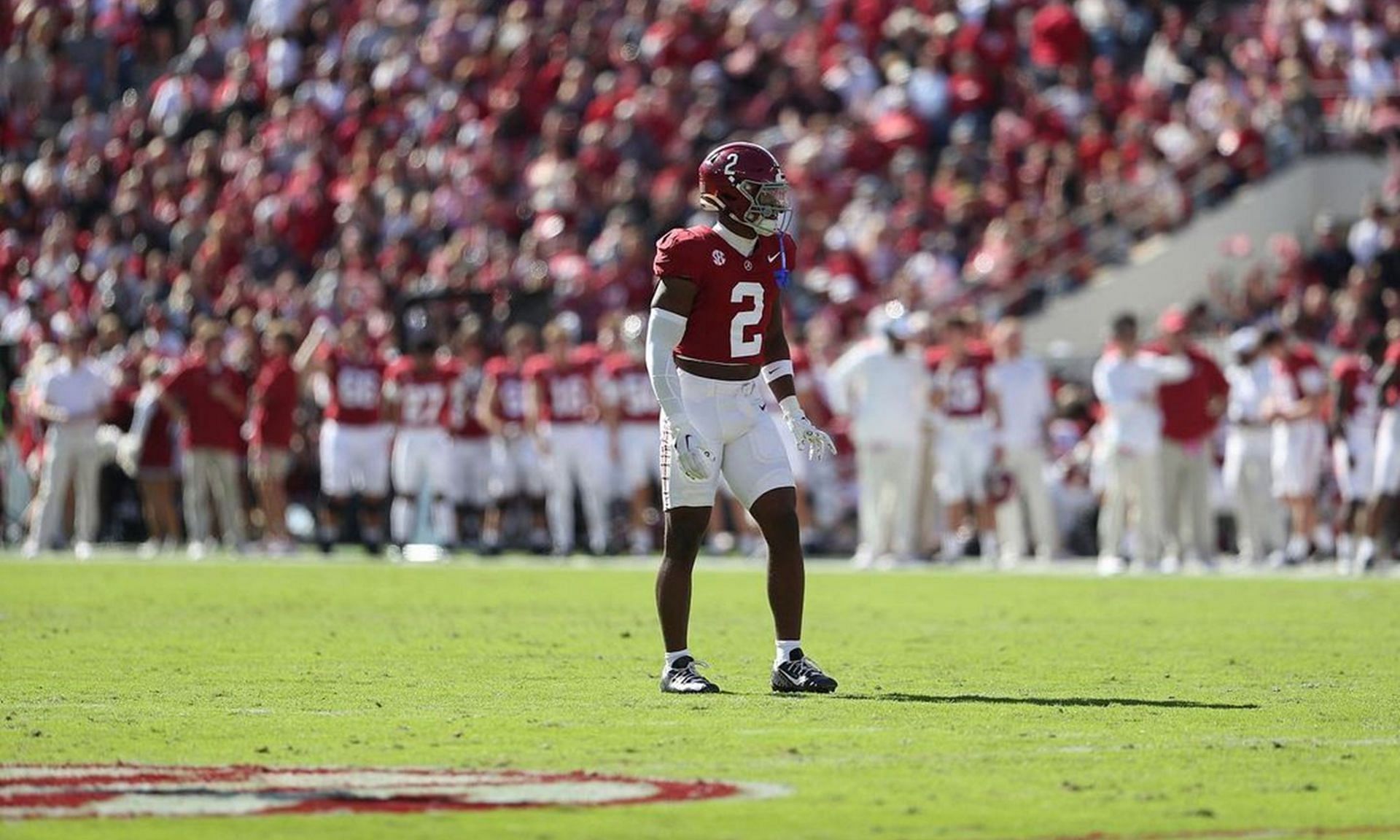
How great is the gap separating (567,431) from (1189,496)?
600 centimetres

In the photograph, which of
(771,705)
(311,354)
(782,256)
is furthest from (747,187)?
(311,354)

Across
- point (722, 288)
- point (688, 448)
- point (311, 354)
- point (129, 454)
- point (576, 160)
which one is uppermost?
point (576, 160)

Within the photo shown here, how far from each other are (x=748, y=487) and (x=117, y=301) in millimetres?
23070

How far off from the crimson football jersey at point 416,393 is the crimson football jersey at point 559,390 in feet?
2.93

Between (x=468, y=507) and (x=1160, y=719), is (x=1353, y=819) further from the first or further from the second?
(x=468, y=507)

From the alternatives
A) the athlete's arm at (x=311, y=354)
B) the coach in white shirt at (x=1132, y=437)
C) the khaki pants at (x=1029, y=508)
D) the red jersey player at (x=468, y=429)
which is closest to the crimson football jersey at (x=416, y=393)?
the red jersey player at (x=468, y=429)

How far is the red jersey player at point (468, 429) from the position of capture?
82.5 ft

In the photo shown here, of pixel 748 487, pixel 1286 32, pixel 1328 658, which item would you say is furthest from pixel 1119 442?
pixel 748 487

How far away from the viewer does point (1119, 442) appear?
21438mm

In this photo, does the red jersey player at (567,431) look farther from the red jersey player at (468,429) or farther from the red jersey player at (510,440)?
the red jersey player at (468,429)

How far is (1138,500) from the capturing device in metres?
21.7

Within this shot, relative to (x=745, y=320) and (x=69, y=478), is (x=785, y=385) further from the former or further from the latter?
(x=69, y=478)

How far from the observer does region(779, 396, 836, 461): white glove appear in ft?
34.1

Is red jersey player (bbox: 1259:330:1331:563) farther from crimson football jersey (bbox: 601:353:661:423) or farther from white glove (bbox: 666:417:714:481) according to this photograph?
white glove (bbox: 666:417:714:481)
